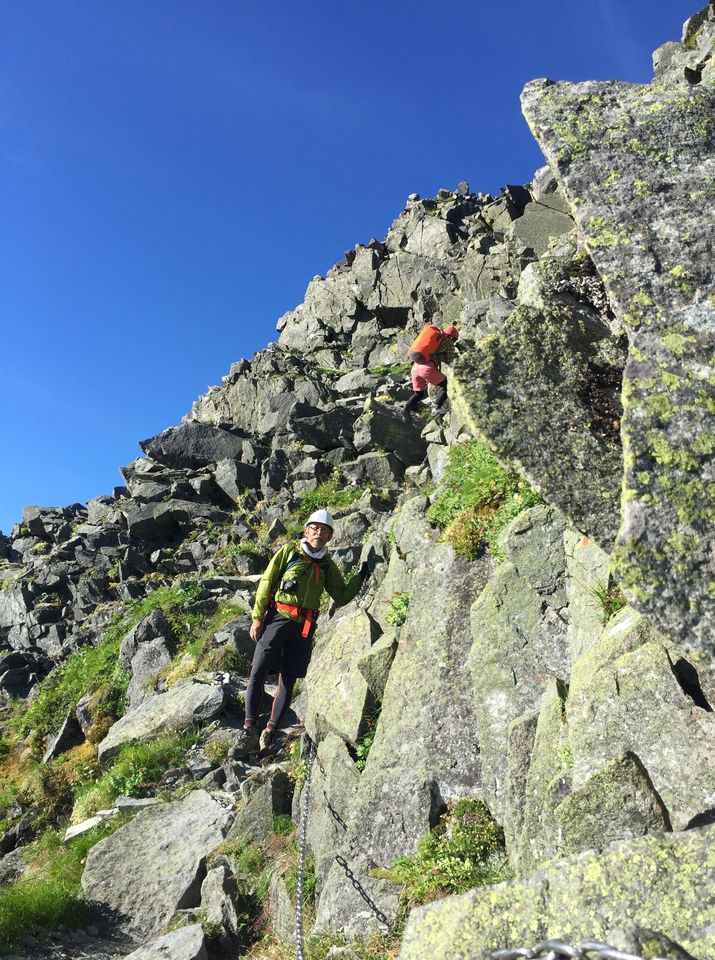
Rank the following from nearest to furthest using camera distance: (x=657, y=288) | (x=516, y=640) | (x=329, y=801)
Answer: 1. (x=657, y=288)
2. (x=516, y=640)
3. (x=329, y=801)

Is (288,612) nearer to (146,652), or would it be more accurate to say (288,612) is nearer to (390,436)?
(146,652)

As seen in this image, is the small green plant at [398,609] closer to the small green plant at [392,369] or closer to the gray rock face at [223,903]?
the gray rock face at [223,903]

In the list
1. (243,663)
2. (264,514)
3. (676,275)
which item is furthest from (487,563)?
(264,514)

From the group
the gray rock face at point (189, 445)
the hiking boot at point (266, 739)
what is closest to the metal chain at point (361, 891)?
the hiking boot at point (266, 739)

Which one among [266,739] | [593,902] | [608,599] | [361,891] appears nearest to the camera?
[593,902]

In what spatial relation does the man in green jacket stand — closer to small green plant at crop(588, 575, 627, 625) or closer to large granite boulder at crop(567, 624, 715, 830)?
small green plant at crop(588, 575, 627, 625)

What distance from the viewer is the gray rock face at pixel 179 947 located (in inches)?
293

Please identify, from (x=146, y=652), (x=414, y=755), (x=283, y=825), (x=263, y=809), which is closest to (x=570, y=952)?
(x=414, y=755)

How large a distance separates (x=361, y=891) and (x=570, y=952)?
16.5 ft

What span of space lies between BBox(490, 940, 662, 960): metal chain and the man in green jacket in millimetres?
7973

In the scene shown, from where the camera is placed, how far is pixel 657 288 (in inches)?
163

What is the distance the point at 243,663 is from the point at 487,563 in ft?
27.4

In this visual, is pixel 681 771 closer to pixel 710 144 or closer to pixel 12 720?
pixel 710 144

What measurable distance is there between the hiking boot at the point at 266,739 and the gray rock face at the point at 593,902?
317 inches
